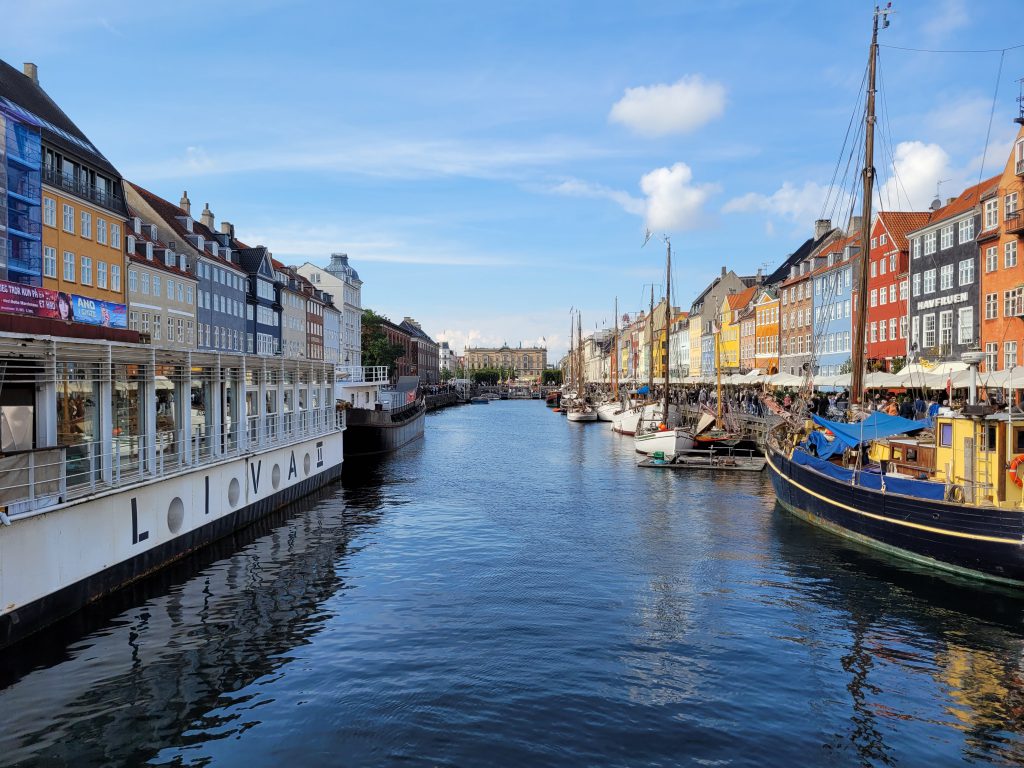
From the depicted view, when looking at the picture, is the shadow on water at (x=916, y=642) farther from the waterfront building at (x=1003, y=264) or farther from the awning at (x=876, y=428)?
the waterfront building at (x=1003, y=264)

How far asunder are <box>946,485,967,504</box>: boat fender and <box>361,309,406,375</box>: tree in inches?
3739

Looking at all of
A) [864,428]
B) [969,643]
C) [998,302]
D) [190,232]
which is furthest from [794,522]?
[190,232]

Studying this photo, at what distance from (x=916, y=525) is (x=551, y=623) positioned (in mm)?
11358

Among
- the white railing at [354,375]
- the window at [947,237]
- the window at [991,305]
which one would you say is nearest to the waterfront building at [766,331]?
the window at [947,237]

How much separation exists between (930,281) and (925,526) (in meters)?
36.2

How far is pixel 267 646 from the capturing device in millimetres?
15750

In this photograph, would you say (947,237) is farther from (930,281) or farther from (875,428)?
(875,428)

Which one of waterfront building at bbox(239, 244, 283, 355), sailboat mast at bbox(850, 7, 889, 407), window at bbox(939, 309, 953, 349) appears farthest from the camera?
waterfront building at bbox(239, 244, 283, 355)

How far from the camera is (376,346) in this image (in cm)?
11950

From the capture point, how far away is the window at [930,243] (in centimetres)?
5066

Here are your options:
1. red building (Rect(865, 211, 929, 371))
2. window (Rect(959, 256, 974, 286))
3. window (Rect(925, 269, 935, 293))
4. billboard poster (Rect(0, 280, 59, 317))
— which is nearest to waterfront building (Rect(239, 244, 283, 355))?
billboard poster (Rect(0, 280, 59, 317))

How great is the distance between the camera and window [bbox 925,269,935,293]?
5059 centimetres

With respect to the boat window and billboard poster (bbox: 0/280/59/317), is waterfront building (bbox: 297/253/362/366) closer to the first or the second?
billboard poster (bbox: 0/280/59/317)

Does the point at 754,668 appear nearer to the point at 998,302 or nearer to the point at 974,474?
the point at 974,474
